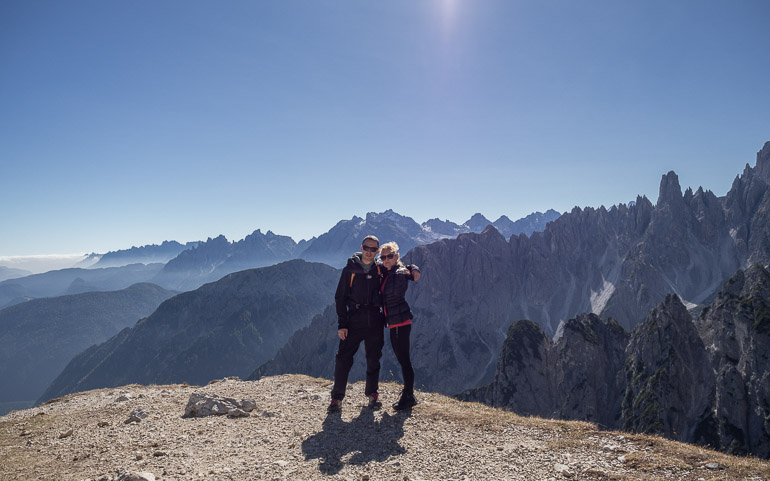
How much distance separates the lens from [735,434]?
86.1 metres

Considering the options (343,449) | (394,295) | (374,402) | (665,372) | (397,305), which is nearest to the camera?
(343,449)

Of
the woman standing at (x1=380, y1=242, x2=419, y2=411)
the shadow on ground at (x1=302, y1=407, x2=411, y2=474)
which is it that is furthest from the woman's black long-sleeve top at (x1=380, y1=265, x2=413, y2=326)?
the shadow on ground at (x1=302, y1=407, x2=411, y2=474)

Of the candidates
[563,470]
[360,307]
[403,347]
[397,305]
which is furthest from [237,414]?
[563,470]

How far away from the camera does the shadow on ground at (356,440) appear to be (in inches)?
413

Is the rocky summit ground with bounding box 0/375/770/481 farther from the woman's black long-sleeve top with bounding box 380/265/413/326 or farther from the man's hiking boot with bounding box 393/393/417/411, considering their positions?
the woman's black long-sleeve top with bounding box 380/265/413/326

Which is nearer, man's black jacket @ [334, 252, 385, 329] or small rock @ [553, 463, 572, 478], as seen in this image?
small rock @ [553, 463, 572, 478]

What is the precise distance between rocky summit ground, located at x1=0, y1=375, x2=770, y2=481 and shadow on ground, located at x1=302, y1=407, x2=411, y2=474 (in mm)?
31

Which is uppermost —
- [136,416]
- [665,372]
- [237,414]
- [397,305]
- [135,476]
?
[397,305]

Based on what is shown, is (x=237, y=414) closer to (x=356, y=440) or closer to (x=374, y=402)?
(x=374, y=402)

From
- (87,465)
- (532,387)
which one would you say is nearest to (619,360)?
(532,387)

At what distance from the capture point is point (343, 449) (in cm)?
1111

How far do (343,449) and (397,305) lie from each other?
4.84 meters

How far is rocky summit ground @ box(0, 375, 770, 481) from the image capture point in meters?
9.41

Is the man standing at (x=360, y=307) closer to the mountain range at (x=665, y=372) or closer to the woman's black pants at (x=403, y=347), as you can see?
the woman's black pants at (x=403, y=347)
